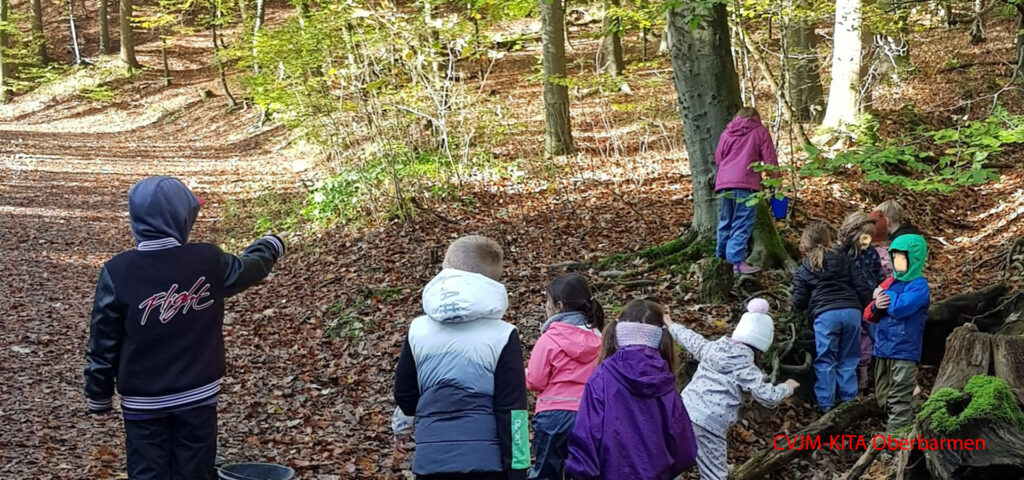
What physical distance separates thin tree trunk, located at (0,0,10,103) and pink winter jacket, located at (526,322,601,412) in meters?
31.7

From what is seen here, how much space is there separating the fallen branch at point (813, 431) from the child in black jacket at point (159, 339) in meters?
3.22

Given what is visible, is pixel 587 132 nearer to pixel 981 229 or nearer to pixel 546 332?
pixel 981 229

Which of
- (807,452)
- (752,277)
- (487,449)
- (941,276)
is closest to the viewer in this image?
(487,449)

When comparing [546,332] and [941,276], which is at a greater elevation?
[546,332]

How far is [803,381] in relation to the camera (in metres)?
6.45

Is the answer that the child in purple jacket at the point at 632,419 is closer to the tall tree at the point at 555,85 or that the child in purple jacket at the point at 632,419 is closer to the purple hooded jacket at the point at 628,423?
the purple hooded jacket at the point at 628,423

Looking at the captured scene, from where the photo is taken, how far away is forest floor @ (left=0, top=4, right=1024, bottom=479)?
6.13 m

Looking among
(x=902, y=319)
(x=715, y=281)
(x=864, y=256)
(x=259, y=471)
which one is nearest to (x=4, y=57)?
(x=715, y=281)

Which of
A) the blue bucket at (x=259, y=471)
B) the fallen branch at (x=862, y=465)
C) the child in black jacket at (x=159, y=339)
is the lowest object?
the fallen branch at (x=862, y=465)

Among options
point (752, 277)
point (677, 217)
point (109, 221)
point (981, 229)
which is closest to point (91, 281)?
point (109, 221)

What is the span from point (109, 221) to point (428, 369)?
13.3 m

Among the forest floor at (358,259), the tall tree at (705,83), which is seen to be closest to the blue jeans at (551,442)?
the forest floor at (358,259)

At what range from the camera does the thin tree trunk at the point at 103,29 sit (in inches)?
1354

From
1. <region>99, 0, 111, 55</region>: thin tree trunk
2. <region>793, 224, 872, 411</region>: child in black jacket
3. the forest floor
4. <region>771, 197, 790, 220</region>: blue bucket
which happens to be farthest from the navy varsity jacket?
<region>99, 0, 111, 55</region>: thin tree trunk
